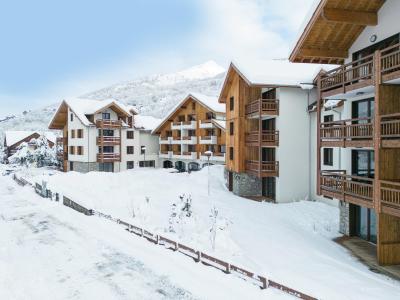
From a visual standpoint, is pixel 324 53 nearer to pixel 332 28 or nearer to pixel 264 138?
pixel 332 28

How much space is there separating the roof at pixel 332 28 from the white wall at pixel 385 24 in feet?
0.80

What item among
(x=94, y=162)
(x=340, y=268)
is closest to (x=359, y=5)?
(x=340, y=268)

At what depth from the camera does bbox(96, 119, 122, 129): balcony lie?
46812mm

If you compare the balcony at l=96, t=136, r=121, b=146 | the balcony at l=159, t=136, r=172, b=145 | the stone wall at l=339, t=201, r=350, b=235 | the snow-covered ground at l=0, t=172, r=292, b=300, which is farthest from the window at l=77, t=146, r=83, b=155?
the stone wall at l=339, t=201, r=350, b=235

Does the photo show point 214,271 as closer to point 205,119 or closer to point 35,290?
point 35,290

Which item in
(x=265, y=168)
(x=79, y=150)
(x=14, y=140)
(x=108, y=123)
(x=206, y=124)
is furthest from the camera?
(x=14, y=140)

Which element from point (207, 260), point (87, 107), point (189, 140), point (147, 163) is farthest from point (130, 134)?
point (207, 260)

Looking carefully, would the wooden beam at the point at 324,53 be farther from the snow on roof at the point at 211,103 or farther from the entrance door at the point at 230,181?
the snow on roof at the point at 211,103

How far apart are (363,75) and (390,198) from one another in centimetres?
546

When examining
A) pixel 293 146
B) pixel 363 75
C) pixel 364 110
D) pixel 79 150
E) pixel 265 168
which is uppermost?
pixel 363 75

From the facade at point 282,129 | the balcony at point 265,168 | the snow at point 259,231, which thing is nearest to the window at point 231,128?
the facade at point 282,129

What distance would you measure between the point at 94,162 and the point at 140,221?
28.7m

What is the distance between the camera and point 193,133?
48875 mm

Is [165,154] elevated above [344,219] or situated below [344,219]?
above
